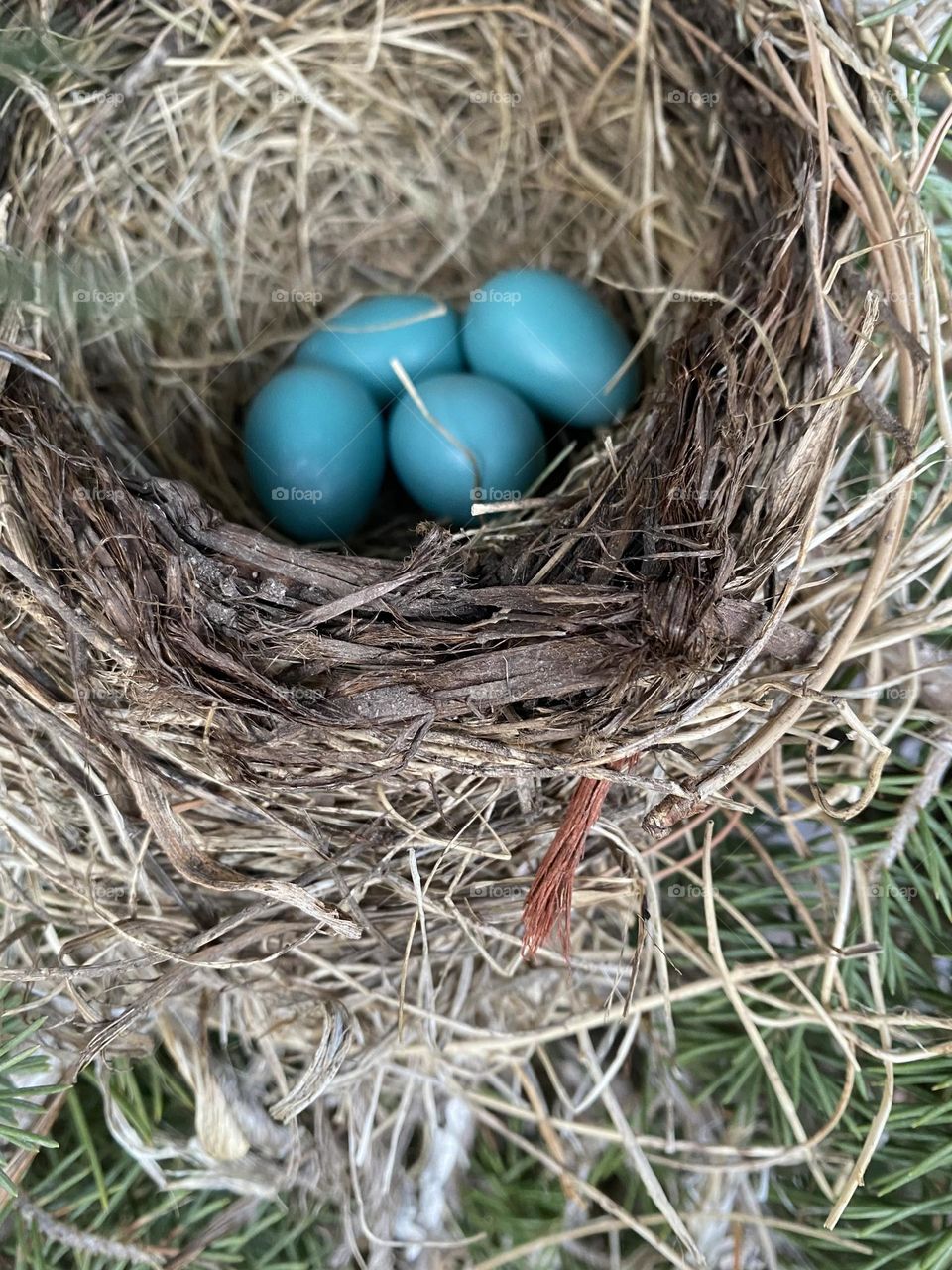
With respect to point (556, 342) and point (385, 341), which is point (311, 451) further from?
point (556, 342)

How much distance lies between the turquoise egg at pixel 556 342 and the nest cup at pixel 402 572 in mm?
55

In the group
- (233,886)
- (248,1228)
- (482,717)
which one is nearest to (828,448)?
(482,717)

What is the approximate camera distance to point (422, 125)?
1.07 metres

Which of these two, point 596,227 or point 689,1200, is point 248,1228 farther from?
point 596,227

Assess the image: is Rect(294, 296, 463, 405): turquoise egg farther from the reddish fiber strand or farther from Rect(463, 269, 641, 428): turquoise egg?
the reddish fiber strand

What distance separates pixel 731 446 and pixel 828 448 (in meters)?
0.08

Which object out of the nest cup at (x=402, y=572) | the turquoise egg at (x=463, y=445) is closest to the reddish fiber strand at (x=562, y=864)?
the nest cup at (x=402, y=572)

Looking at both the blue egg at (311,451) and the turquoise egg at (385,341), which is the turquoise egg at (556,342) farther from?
the blue egg at (311,451)

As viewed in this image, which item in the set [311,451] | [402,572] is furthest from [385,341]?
[402,572]

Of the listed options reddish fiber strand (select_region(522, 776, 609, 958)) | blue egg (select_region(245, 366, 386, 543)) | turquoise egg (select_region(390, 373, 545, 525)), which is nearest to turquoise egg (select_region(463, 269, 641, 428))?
turquoise egg (select_region(390, 373, 545, 525))

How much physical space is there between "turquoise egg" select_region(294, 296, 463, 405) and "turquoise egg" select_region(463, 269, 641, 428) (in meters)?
0.05

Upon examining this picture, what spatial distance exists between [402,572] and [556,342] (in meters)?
0.37

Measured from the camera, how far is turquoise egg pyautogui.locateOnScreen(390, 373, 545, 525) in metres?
0.95

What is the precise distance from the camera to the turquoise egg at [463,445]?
95 centimetres
